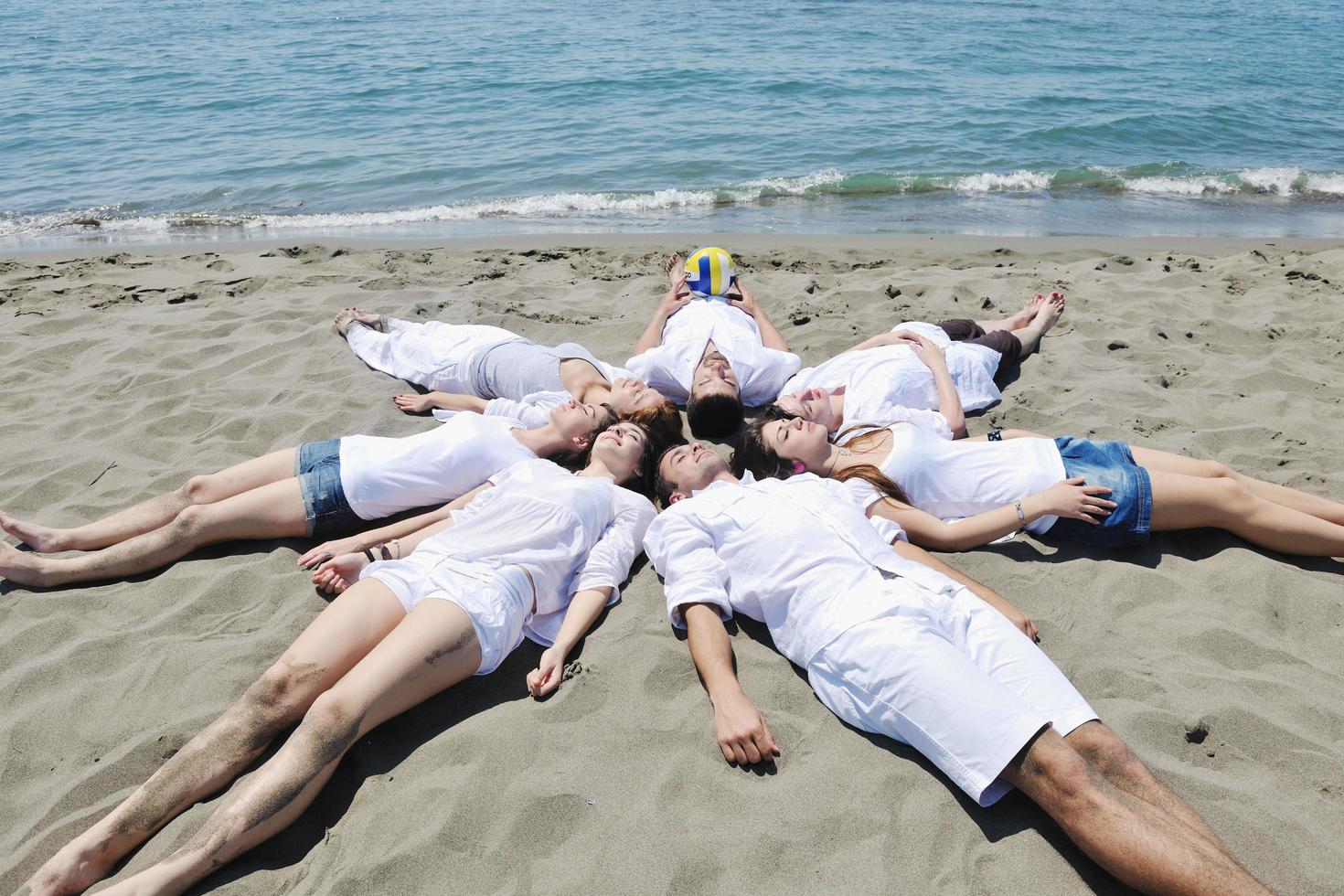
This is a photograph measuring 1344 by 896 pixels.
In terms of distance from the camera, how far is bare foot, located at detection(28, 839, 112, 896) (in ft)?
9.08

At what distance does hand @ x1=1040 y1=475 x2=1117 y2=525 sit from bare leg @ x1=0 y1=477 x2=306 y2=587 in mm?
3765

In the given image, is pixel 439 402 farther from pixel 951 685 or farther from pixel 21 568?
pixel 951 685

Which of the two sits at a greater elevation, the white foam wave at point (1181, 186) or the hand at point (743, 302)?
the hand at point (743, 302)

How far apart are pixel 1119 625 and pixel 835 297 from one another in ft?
13.7

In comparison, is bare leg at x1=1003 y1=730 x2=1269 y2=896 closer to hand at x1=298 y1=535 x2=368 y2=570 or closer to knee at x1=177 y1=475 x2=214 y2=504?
hand at x1=298 y1=535 x2=368 y2=570

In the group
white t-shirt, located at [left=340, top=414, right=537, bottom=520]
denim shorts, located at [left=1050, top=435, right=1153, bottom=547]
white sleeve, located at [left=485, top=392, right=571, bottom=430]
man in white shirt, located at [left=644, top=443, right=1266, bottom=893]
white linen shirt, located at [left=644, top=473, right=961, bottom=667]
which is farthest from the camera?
white sleeve, located at [left=485, top=392, right=571, bottom=430]

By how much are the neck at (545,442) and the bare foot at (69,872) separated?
2.66 metres

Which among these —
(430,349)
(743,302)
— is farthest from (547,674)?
(743,302)

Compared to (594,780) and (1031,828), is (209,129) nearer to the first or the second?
(594,780)

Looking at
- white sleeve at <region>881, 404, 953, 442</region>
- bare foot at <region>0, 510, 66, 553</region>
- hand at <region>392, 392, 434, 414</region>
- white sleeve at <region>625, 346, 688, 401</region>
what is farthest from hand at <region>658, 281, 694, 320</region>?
bare foot at <region>0, 510, 66, 553</region>

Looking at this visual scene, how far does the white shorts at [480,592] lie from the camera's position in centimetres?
356

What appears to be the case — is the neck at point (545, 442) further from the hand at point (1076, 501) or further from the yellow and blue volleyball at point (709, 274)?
the hand at point (1076, 501)

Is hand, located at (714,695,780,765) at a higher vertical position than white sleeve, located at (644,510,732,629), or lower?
lower

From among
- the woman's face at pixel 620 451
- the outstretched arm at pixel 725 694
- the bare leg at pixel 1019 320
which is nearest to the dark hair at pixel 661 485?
the woman's face at pixel 620 451
